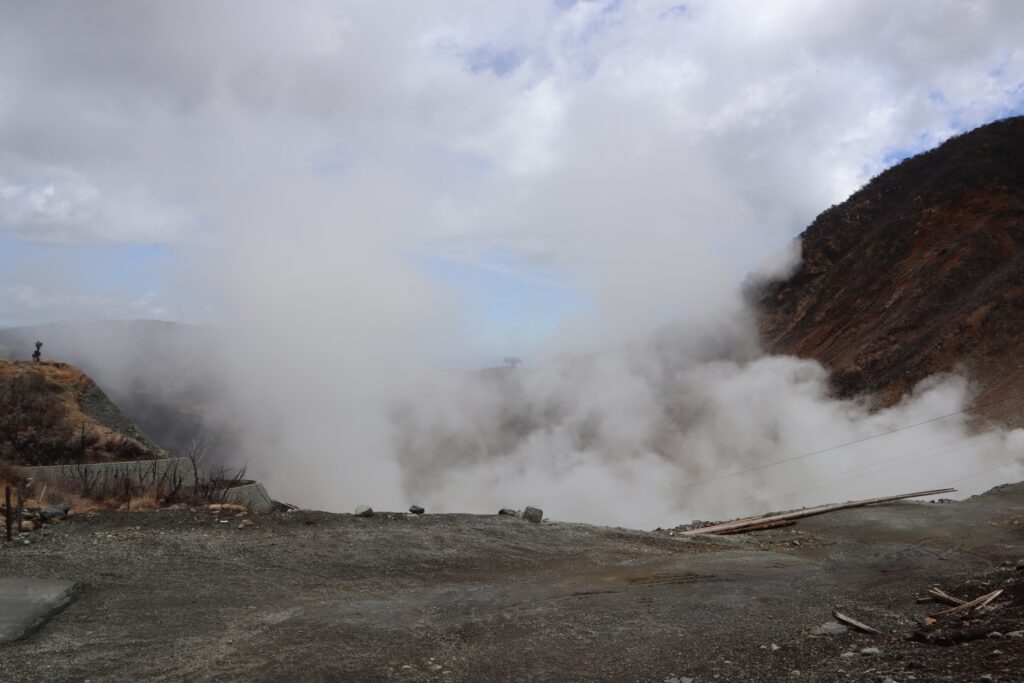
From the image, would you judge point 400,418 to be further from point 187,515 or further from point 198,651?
point 198,651

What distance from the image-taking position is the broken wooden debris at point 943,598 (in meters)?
7.03

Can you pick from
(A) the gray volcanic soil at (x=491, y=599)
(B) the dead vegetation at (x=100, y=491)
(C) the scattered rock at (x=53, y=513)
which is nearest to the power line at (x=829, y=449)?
(A) the gray volcanic soil at (x=491, y=599)

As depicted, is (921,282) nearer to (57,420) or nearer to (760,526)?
(760,526)

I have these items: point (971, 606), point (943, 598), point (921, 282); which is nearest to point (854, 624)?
point (971, 606)

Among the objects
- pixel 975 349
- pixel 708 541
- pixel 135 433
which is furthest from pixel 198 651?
pixel 975 349

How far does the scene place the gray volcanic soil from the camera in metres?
5.45

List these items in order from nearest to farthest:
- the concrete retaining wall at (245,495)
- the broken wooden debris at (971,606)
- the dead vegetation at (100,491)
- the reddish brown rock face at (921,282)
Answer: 1. the broken wooden debris at (971,606)
2. the dead vegetation at (100,491)
3. the concrete retaining wall at (245,495)
4. the reddish brown rock face at (921,282)

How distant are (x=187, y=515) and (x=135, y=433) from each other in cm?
1285

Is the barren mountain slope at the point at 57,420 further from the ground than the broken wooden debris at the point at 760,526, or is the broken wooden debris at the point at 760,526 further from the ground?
the barren mountain slope at the point at 57,420

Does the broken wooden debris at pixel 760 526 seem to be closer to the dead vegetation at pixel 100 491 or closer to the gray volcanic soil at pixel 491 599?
the gray volcanic soil at pixel 491 599

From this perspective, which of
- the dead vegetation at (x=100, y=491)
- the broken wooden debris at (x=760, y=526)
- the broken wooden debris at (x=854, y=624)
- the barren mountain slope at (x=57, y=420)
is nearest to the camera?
the broken wooden debris at (x=854, y=624)

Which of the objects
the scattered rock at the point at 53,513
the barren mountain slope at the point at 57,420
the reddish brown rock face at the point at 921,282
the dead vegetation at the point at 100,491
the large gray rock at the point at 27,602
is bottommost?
the large gray rock at the point at 27,602

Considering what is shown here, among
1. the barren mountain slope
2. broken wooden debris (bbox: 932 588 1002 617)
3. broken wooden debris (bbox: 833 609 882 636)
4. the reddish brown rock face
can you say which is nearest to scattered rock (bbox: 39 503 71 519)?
the barren mountain slope

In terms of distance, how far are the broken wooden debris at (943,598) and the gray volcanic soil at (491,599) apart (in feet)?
0.70
